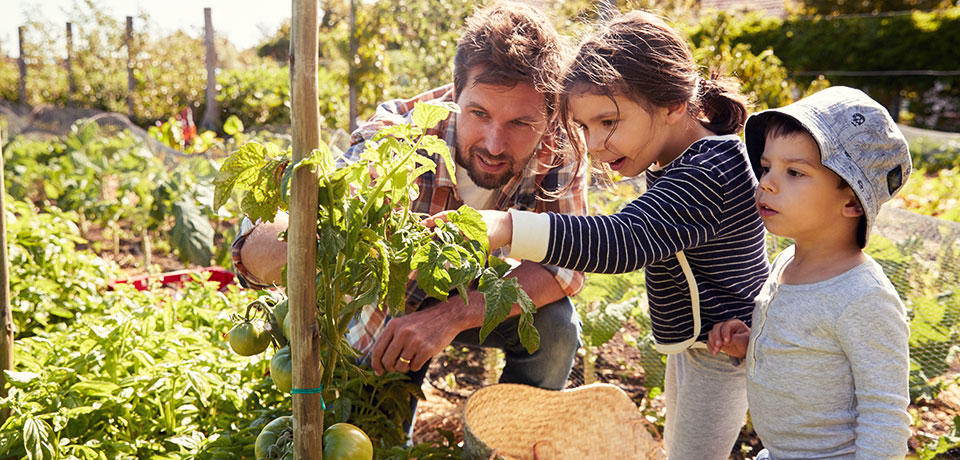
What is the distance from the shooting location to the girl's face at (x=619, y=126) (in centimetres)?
128

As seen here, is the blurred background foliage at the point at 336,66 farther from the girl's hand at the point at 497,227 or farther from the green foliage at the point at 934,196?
the girl's hand at the point at 497,227

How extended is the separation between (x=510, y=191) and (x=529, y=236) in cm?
83

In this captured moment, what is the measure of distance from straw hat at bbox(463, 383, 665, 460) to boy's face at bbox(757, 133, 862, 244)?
0.78m

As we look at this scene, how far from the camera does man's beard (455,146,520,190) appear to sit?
5.76 ft

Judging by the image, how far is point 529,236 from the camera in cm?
107

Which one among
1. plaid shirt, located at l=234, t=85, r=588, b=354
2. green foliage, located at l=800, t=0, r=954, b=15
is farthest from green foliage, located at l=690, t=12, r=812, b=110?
green foliage, located at l=800, t=0, r=954, b=15

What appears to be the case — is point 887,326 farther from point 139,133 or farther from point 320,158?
point 139,133

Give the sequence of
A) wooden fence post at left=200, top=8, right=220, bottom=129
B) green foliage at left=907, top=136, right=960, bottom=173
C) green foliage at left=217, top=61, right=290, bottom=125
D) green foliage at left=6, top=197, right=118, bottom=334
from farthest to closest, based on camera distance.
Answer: green foliage at left=217, top=61, right=290, bottom=125 → green foliage at left=907, top=136, right=960, bottom=173 → wooden fence post at left=200, top=8, right=220, bottom=129 → green foliage at left=6, top=197, right=118, bottom=334

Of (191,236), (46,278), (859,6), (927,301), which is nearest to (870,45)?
(859,6)

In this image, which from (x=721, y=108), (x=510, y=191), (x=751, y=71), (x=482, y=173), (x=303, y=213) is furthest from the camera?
(x=751, y=71)

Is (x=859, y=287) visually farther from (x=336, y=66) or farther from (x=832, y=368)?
(x=336, y=66)

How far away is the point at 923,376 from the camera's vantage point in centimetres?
218

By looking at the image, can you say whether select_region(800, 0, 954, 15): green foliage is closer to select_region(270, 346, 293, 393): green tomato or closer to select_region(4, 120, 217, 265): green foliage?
select_region(4, 120, 217, 265): green foliage

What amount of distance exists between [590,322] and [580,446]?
20.6 inches
